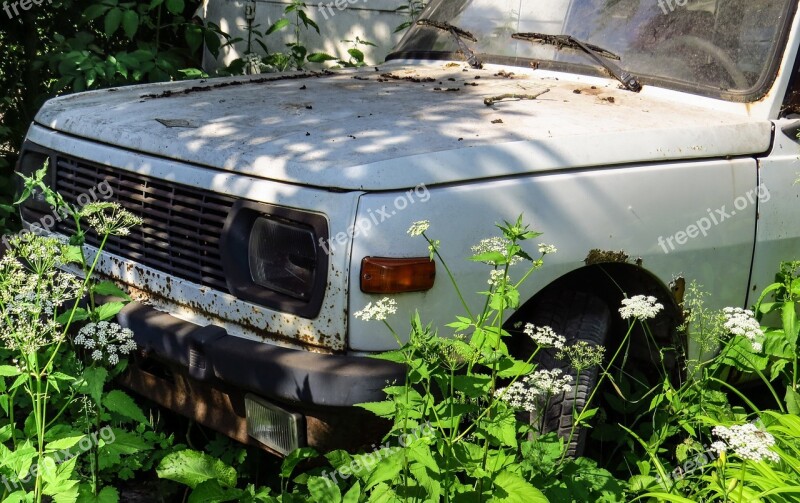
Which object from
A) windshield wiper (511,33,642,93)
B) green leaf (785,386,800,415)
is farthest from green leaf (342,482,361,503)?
windshield wiper (511,33,642,93)

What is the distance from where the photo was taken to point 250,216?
2.81 meters

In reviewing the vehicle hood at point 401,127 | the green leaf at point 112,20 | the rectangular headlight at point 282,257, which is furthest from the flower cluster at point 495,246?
the green leaf at point 112,20

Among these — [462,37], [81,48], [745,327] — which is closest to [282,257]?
[745,327]

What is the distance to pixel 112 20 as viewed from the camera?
19.3 ft

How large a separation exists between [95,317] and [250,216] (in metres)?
0.52

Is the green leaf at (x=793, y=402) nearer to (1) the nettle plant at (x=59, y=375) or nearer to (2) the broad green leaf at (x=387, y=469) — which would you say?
(2) the broad green leaf at (x=387, y=469)

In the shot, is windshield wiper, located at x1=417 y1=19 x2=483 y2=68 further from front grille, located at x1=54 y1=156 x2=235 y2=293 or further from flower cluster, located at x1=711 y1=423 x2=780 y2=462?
flower cluster, located at x1=711 y1=423 x2=780 y2=462

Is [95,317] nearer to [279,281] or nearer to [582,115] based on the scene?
[279,281]

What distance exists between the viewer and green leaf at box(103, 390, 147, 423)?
2.61m

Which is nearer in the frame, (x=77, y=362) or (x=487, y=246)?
(x=487, y=246)

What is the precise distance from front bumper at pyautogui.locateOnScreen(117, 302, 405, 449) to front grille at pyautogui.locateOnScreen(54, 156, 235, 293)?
166 millimetres

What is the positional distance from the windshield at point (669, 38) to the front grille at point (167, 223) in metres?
1.65

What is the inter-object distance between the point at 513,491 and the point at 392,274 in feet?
2.19

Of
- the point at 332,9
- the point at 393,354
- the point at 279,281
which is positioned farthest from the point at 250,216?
the point at 332,9
